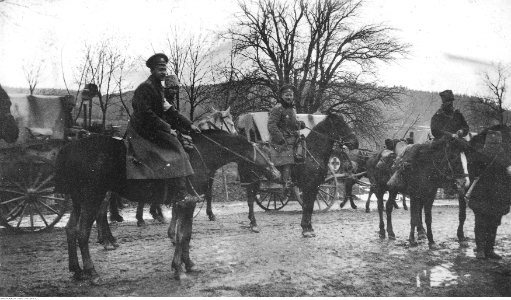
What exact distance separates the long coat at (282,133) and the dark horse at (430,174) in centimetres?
241

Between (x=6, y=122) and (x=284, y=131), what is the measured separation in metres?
5.44

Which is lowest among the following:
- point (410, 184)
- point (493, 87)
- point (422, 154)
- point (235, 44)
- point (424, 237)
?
point (424, 237)

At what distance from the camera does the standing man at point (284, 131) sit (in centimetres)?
905

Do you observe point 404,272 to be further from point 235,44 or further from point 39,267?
point 235,44

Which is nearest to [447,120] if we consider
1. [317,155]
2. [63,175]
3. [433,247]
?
[433,247]

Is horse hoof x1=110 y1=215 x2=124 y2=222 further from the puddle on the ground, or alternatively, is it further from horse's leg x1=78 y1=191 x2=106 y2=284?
the puddle on the ground

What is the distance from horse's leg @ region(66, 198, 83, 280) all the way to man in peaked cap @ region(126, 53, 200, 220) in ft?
Result: 3.01

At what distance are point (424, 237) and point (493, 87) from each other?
328 cm

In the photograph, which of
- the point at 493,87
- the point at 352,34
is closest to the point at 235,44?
the point at 352,34

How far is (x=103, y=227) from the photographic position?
7.49 m

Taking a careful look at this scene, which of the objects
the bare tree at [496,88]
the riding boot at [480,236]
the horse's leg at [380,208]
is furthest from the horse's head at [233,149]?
the bare tree at [496,88]

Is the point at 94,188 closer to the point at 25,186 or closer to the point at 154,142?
the point at 154,142

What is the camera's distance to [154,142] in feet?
17.6

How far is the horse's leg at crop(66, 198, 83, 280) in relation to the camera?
528 centimetres
